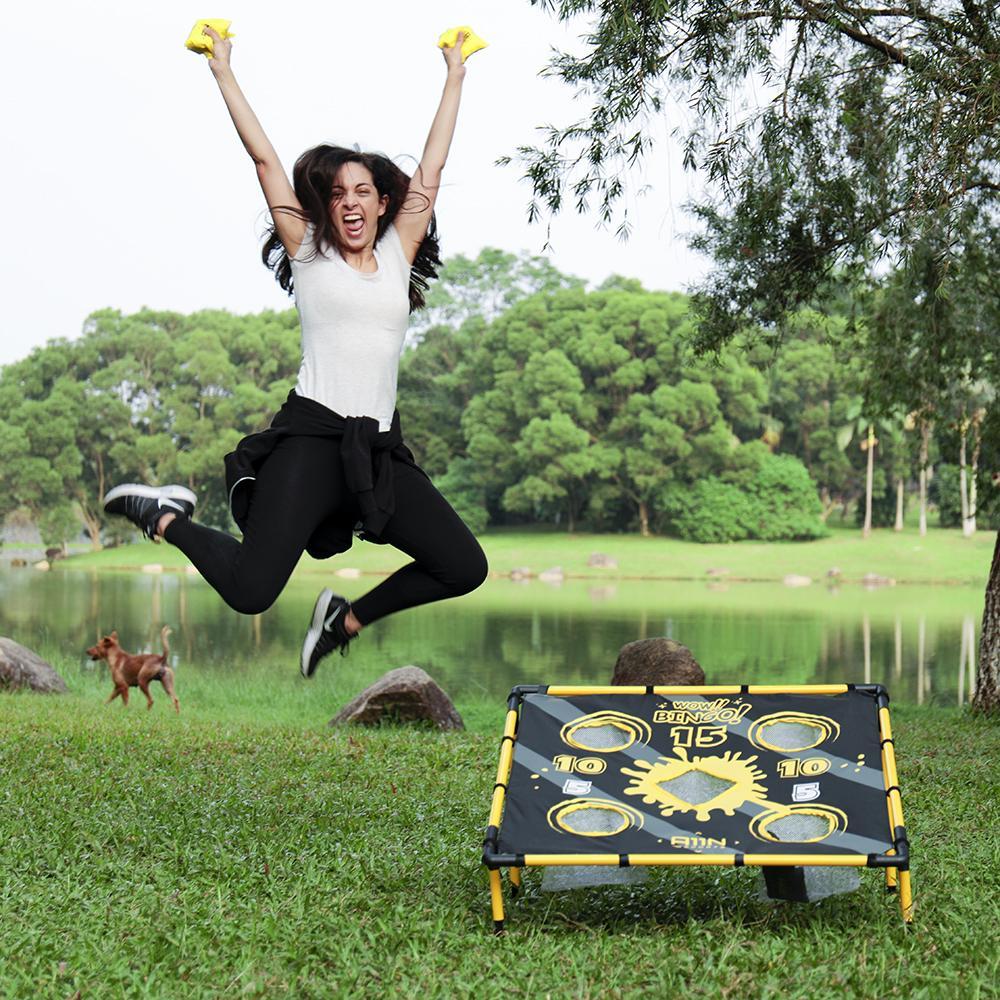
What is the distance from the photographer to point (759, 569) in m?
34.6

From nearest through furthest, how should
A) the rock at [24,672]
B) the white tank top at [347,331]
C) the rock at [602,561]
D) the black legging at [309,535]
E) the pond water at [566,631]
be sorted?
the black legging at [309,535], the white tank top at [347,331], the rock at [24,672], the pond water at [566,631], the rock at [602,561]

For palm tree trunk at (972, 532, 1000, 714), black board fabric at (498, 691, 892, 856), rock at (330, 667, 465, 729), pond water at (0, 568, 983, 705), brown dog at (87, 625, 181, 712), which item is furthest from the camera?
pond water at (0, 568, 983, 705)

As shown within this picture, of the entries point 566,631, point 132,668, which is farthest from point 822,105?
point 566,631

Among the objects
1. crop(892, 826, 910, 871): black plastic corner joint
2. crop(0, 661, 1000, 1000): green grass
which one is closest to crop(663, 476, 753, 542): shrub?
crop(0, 661, 1000, 1000): green grass

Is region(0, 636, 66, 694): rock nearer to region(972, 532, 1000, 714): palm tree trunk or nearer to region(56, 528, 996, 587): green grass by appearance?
region(972, 532, 1000, 714): palm tree trunk

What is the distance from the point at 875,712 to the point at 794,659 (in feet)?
40.0

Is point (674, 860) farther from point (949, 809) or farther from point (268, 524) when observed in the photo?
point (949, 809)

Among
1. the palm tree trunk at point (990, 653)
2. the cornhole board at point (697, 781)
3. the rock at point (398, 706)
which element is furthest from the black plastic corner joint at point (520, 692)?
the palm tree trunk at point (990, 653)

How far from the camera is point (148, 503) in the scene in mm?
3963

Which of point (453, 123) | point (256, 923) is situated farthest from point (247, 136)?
point (256, 923)

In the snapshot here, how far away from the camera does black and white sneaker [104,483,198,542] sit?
154 inches

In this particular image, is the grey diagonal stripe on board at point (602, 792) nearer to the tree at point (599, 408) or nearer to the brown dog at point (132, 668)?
the brown dog at point (132, 668)

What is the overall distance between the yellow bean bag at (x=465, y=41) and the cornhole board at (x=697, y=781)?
214 cm

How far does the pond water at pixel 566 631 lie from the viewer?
14266 mm
